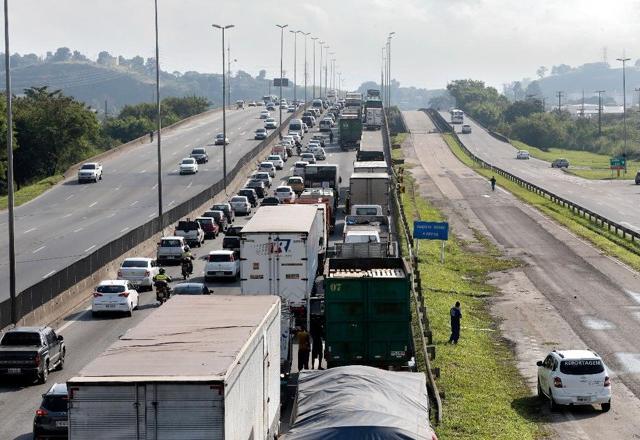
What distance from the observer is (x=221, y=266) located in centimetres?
5106

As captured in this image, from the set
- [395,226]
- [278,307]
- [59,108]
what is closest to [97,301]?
[278,307]

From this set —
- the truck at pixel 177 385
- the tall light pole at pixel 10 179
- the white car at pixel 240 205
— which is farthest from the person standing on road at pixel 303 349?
the white car at pixel 240 205

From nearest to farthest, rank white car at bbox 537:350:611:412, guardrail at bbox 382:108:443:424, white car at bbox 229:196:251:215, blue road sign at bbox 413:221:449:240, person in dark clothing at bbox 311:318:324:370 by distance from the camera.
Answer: guardrail at bbox 382:108:443:424 < white car at bbox 537:350:611:412 < person in dark clothing at bbox 311:318:324:370 < blue road sign at bbox 413:221:449:240 < white car at bbox 229:196:251:215

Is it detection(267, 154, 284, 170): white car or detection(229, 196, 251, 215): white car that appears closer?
detection(229, 196, 251, 215): white car

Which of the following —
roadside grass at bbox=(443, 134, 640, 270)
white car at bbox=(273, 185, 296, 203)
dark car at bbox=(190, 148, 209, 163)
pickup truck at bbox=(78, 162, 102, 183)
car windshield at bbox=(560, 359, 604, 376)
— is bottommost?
roadside grass at bbox=(443, 134, 640, 270)

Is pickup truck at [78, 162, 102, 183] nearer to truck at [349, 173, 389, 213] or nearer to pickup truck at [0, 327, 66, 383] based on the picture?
truck at [349, 173, 389, 213]

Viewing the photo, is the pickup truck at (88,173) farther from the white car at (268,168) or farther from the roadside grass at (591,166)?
the roadside grass at (591,166)

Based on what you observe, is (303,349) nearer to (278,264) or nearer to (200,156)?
(278,264)

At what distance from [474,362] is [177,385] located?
19038 mm

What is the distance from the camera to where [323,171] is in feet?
273

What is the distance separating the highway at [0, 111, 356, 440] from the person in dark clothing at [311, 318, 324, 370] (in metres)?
6.34

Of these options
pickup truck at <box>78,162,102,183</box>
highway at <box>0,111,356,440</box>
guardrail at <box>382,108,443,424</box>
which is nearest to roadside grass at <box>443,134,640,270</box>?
guardrail at <box>382,108,443,424</box>

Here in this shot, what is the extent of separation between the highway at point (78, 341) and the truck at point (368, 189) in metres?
4.21

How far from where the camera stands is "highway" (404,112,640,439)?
93.9ft
